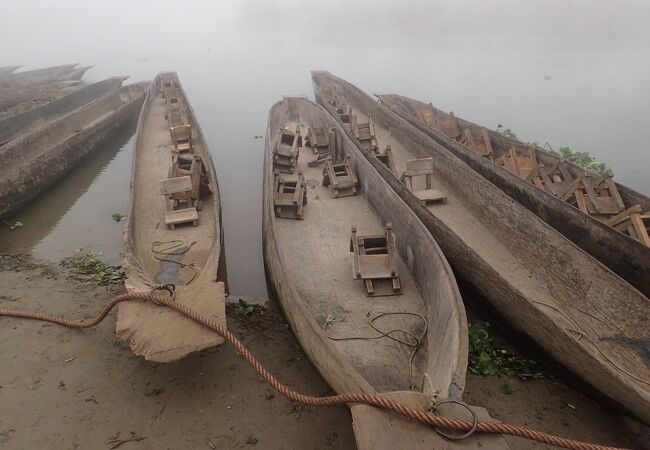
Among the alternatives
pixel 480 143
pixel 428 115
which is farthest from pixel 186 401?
pixel 428 115

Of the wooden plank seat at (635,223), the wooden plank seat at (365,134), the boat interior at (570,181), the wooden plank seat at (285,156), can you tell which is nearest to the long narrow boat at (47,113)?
the wooden plank seat at (285,156)

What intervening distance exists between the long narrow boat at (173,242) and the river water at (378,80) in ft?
3.12

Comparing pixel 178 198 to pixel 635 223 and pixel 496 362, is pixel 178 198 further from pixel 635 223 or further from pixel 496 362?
pixel 635 223

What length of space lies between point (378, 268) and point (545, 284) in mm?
2174

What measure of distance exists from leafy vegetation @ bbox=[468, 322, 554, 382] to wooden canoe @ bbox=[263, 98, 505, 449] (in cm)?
81

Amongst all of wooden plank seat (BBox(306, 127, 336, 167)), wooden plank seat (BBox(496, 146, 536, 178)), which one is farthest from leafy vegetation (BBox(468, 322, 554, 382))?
wooden plank seat (BBox(306, 127, 336, 167))

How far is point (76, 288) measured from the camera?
5.77 m

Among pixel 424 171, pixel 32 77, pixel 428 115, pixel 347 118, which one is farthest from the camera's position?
pixel 32 77

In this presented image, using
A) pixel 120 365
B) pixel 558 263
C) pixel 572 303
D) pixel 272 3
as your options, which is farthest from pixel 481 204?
pixel 272 3

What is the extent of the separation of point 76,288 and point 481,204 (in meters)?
6.39

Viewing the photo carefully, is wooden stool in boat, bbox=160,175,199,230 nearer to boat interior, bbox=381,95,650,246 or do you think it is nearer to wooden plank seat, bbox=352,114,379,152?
wooden plank seat, bbox=352,114,379,152

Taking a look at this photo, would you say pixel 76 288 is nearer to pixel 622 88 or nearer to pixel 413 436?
pixel 413 436

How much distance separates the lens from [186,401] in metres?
4.06

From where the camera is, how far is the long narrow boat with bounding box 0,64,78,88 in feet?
58.4
